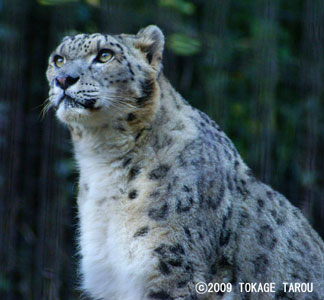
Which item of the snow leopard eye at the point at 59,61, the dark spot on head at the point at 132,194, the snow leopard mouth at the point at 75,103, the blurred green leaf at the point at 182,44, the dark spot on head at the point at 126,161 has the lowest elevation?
the dark spot on head at the point at 132,194

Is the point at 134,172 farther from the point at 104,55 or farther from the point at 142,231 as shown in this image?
the point at 104,55

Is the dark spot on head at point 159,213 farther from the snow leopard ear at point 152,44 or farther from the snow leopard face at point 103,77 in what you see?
the snow leopard ear at point 152,44

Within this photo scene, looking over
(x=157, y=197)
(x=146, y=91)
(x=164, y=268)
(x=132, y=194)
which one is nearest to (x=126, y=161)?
(x=132, y=194)

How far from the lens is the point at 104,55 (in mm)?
4070

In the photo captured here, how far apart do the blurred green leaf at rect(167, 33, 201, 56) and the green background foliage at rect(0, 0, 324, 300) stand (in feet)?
0.04

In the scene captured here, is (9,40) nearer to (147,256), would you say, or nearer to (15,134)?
(15,134)

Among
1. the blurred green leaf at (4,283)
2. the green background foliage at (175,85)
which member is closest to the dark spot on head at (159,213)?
the green background foliage at (175,85)

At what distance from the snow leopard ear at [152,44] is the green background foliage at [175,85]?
1.32 m

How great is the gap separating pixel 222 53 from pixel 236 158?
2415mm

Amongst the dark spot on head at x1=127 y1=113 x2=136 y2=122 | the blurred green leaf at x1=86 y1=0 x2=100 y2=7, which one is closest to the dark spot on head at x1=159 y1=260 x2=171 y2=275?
Answer: the dark spot on head at x1=127 y1=113 x2=136 y2=122

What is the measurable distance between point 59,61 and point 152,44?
0.68m

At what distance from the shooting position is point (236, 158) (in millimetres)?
4332

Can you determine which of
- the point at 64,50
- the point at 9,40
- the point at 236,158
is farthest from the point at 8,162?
the point at 236,158

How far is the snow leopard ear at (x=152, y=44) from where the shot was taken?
4.29m
